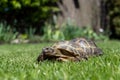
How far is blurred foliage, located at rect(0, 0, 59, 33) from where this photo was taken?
15719 millimetres

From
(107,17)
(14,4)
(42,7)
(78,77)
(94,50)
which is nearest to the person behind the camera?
(78,77)

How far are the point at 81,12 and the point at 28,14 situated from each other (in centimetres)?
234

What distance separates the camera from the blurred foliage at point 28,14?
15719mm

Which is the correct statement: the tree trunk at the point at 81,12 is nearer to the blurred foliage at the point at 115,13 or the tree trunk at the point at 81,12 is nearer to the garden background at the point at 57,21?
the garden background at the point at 57,21

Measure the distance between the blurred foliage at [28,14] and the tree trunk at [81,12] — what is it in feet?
1.66

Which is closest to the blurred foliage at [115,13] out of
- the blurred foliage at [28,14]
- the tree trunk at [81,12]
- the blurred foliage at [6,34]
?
the tree trunk at [81,12]

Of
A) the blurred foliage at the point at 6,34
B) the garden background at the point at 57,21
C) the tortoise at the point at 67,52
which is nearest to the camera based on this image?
the tortoise at the point at 67,52

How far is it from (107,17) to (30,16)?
12.1ft

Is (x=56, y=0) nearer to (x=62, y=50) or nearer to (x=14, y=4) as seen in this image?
(x=14, y=4)

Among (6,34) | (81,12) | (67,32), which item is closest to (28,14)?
(67,32)

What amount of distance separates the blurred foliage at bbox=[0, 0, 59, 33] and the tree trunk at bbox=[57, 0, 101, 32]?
19.9 inches

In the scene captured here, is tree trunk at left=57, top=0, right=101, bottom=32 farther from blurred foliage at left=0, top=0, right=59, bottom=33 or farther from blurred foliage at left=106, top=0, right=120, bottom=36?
blurred foliage at left=106, top=0, right=120, bottom=36

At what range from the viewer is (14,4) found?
15.1 m

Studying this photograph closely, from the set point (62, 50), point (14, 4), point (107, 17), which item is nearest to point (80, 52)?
point (62, 50)
